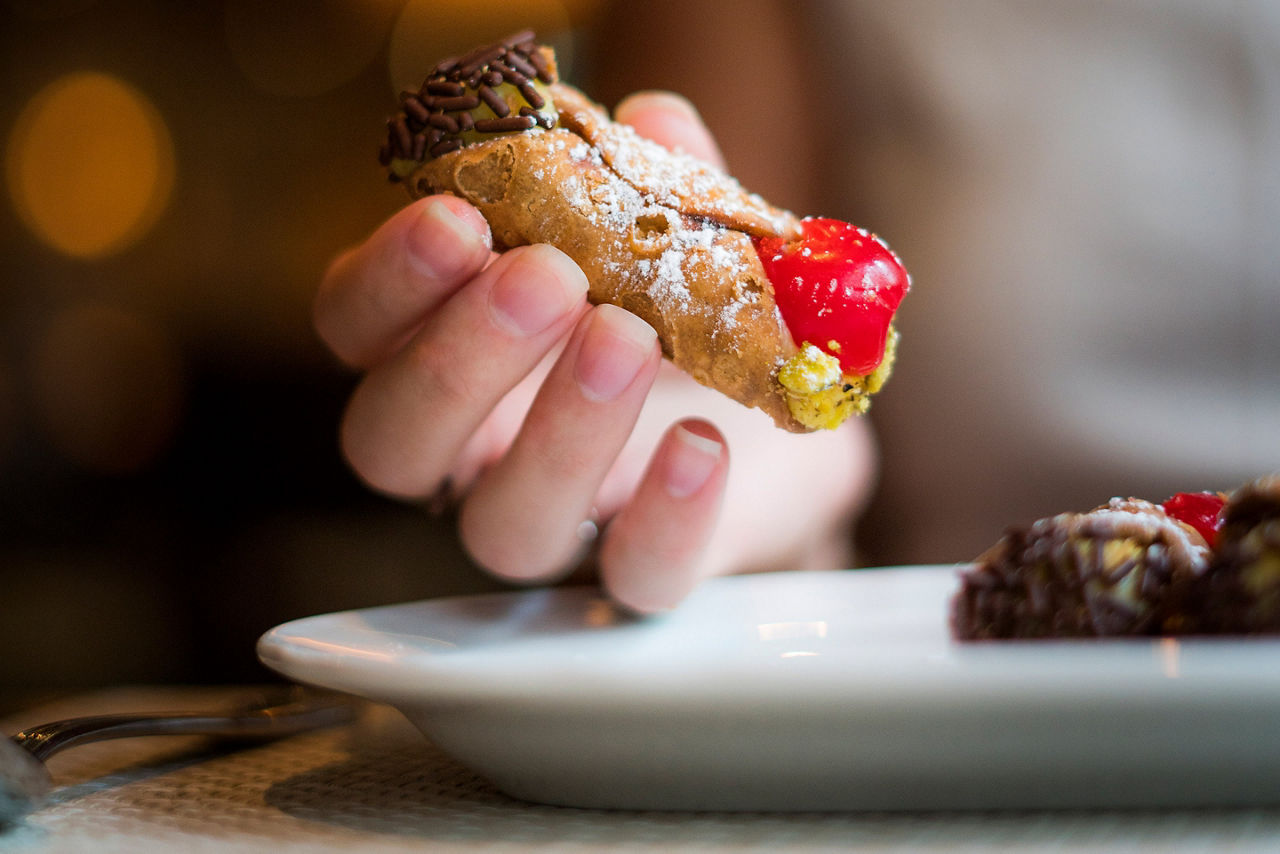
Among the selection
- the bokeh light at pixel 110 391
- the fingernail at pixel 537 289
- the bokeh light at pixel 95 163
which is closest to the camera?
the fingernail at pixel 537 289

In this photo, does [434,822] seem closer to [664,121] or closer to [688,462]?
[688,462]

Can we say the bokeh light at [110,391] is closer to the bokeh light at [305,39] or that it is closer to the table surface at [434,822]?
the bokeh light at [305,39]

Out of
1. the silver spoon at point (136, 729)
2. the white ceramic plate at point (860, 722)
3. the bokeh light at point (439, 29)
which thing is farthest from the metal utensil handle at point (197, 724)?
the bokeh light at point (439, 29)

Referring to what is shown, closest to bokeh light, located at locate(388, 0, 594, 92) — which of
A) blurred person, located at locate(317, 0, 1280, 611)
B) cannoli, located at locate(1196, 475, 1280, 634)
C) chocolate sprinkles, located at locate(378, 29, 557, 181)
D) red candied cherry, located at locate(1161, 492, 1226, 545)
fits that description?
blurred person, located at locate(317, 0, 1280, 611)

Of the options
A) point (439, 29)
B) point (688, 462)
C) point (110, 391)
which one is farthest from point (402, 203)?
point (688, 462)

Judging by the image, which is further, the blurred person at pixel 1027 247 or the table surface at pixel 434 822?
the blurred person at pixel 1027 247

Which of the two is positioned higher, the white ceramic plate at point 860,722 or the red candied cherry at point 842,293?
the red candied cherry at point 842,293

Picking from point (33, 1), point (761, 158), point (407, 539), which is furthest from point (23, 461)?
point (761, 158)

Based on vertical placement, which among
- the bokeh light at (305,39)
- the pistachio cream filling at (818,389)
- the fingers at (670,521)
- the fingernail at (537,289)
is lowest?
the fingers at (670,521)
